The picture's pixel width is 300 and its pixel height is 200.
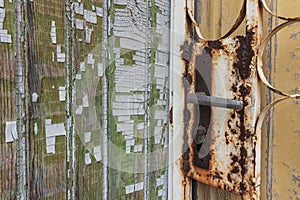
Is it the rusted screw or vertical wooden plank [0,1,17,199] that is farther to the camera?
the rusted screw

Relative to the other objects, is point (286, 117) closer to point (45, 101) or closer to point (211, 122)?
point (211, 122)

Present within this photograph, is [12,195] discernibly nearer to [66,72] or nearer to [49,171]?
[49,171]

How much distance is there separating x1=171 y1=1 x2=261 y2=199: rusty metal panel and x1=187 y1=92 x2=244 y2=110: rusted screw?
1 centimetres

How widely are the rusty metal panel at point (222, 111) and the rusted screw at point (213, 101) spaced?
0.03ft

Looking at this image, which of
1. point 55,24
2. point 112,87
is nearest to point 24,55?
point 55,24

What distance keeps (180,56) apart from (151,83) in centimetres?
10

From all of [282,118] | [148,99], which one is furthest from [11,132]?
[282,118]

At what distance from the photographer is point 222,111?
756mm

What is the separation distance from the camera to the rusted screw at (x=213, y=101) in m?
0.71

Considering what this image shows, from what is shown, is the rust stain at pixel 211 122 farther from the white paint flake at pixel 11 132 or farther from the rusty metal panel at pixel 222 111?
the white paint flake at pixel 11 132

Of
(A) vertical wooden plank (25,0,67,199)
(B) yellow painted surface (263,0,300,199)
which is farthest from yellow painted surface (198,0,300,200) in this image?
(A) vertical wooden plank (25,0,67,199)

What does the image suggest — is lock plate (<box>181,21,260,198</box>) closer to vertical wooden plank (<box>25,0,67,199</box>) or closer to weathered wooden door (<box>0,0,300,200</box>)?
weathered wooden door (<box>0,0,300,200</box>)

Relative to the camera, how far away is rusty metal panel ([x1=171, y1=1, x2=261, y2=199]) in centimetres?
70

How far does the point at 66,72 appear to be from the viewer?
637 mm
